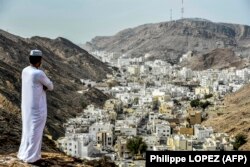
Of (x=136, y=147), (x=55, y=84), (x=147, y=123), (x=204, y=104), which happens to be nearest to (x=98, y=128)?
(x=136, y=147)

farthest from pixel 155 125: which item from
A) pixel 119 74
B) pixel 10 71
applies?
pixel 119 74

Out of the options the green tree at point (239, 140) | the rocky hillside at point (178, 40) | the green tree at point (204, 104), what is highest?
the rocky hillside at point (178, 40)

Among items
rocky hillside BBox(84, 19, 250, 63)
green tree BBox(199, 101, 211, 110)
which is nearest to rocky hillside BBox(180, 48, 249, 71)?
rocky hillside BBox(84, 19, 250, 63)

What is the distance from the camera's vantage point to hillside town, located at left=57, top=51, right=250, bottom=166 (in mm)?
21672

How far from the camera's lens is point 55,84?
39594 mm

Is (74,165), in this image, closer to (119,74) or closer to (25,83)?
(25,83)

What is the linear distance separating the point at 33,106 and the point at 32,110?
0.03m

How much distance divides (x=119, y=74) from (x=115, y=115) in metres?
36.3

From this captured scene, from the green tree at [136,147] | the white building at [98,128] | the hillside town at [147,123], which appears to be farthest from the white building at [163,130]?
the green tree at [136,147]

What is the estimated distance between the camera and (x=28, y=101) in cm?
355

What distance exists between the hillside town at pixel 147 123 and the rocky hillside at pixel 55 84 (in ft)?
3.74

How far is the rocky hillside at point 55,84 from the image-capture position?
254 inches

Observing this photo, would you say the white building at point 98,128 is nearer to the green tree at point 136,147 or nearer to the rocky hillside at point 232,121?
the green tree at point 136,147

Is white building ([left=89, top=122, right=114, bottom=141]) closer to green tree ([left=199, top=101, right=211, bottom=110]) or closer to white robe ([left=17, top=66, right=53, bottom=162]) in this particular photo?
green tree ([left=199, top=101, right=211, bottom=110])
